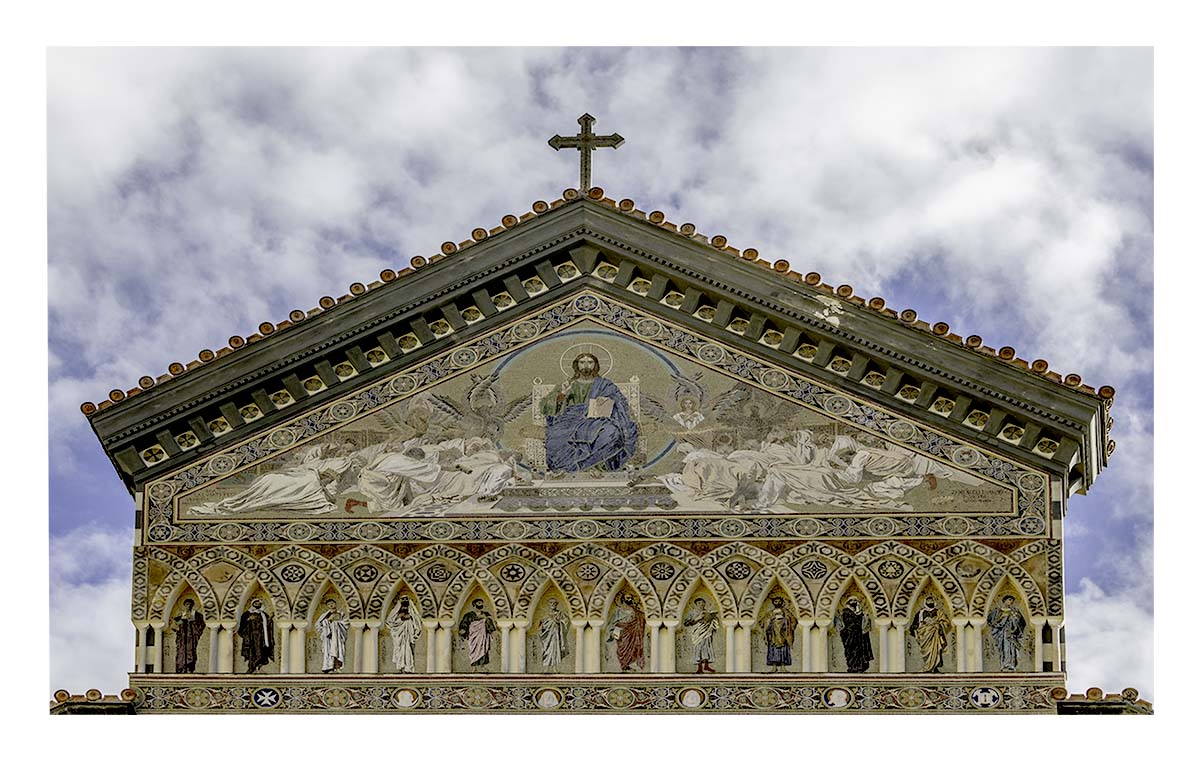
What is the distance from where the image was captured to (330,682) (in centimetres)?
3100

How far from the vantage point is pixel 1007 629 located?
30.9 m

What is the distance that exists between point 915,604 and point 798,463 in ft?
4.97

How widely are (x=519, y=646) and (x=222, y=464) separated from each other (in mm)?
2957

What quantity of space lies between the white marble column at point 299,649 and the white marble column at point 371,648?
47cm

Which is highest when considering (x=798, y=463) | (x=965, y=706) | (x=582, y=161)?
(x=582, y=161)

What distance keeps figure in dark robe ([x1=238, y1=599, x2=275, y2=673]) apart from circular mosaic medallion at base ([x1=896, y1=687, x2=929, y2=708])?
4.99 m

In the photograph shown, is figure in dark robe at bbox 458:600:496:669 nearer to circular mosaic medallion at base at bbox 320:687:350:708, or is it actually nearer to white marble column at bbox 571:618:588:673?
white marble column at bbox 571:618:588:673

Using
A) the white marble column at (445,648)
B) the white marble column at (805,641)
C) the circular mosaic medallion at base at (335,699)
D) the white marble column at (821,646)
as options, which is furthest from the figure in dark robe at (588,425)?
the circular mosaic medallion at base at (335,699)

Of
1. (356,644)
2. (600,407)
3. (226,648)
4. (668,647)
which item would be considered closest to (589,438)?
(600,407)

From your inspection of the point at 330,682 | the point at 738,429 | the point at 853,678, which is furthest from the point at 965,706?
the point at 330,682

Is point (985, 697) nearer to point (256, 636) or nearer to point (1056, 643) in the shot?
point (1056, 643)

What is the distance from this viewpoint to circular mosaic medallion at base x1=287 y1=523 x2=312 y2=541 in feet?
103

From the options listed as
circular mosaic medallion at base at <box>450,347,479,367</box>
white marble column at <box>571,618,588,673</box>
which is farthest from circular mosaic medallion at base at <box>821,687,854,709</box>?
circular mosaic medallion at base at <box>450,347,479,367</box>

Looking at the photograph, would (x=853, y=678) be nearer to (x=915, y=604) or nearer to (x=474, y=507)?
(x=915, y=604)
